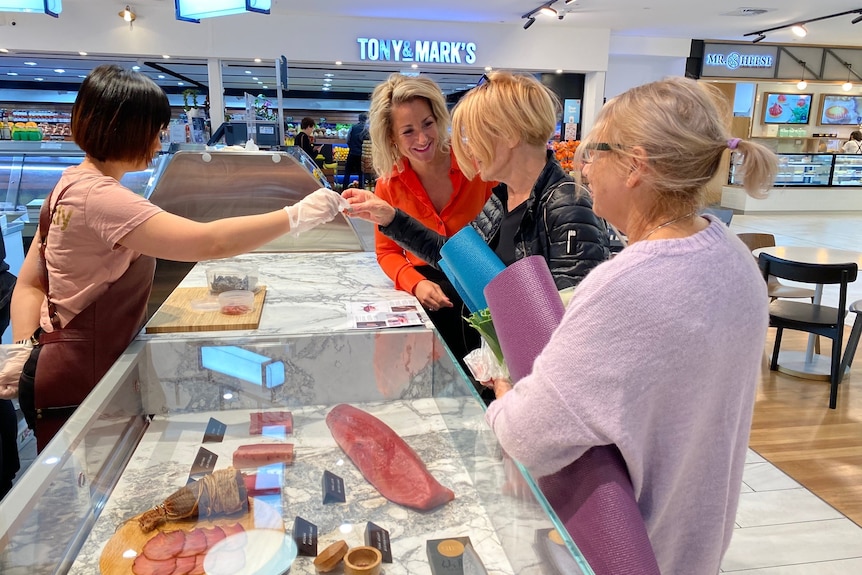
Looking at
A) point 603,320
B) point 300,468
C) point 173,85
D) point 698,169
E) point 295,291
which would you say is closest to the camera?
point 603,320

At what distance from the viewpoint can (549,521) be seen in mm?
838

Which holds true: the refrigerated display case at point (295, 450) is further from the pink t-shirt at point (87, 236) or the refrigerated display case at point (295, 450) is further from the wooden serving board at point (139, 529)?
the pink t-shirt at point (87, 236)

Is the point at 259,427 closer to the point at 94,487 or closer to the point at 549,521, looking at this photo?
the point at 94,487

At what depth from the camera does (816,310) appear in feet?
14.5

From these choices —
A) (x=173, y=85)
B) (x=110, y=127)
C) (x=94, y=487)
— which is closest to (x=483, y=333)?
(x=94, y=487)

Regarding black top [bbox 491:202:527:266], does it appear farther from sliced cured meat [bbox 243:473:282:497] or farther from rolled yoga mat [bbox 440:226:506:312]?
sliced cured meat [bbox 243:473:282:497]

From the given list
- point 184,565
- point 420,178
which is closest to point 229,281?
point 420,178

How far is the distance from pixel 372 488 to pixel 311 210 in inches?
31.5

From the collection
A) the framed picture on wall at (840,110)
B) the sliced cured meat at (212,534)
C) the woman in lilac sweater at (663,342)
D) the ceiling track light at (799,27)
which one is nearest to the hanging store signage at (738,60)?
the ceiling track light at (799,27)

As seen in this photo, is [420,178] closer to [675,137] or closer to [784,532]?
[675,137]

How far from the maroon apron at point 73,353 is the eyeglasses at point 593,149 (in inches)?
48.6

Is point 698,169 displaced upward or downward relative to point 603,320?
upward

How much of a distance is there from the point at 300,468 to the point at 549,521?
0.66 m

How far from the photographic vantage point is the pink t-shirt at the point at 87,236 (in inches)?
58.1
